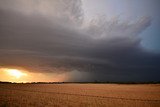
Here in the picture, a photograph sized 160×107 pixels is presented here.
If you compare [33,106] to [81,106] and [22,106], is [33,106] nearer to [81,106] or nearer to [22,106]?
[22,106]

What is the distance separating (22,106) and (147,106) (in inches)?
716

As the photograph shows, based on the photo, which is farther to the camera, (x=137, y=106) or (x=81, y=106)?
(x=137, y=106)

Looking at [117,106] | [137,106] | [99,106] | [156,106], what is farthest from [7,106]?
[156,106]

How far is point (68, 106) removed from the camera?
2839cm

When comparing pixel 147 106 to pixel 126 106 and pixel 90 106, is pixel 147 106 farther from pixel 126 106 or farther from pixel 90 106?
pixel 90 106

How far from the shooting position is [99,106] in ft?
97.1

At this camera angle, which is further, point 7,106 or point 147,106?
point 147,106

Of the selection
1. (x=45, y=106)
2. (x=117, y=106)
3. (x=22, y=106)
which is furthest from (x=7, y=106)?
(x=117, y=106)

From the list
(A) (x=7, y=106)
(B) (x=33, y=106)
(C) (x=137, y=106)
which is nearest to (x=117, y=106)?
(C) (x=137, y=106)

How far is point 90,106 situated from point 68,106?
10.4 ft

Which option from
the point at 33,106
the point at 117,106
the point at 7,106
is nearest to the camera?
the point at 7,106

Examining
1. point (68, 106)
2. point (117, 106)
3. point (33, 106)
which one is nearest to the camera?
point (33, 106)

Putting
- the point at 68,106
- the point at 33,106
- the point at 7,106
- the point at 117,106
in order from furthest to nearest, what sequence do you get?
the point at 117,106 → the point at 68,106 → the point at 33,106 → the point at 7,106

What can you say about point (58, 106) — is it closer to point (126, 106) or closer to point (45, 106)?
point (45, 106)
